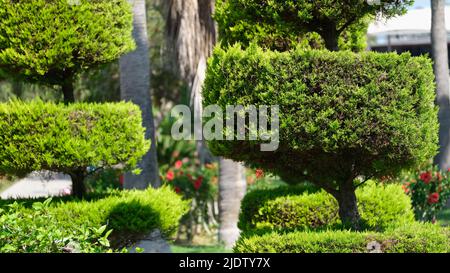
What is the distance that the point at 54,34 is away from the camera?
26.7 feet

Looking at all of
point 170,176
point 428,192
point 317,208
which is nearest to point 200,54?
point 170,176

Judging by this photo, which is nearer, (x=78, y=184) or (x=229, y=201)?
(x=78, y=184)

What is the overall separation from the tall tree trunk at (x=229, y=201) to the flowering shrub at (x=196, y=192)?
5.57 ft

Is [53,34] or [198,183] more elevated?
[53,34]

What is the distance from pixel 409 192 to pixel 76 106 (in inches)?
253

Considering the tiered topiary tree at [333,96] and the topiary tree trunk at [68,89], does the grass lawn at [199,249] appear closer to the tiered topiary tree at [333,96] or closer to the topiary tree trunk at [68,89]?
the topiary tree trunk at [68,89]

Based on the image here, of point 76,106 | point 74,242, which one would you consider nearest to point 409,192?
point 76,106

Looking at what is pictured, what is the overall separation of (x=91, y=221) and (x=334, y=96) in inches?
126

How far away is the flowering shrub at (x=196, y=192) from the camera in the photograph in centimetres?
1452

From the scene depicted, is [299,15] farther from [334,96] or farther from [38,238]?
[38,238]

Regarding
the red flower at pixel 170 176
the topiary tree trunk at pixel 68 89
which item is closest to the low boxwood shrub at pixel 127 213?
the topiary tree trunk at pixel 68 89

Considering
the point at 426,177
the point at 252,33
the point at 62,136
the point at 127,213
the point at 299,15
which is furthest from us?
the point at 426,177

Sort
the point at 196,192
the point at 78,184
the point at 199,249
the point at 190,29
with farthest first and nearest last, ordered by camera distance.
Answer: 1. the point at 196,192
2. the point at 190,29
3. the point at 199,249
4. the point at 78,184
